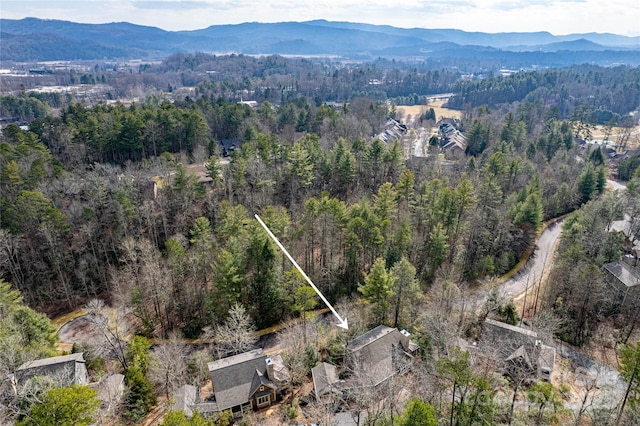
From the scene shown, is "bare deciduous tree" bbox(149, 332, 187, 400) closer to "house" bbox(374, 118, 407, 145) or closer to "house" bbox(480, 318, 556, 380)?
"house" bbox(480, 318, 556, 380)

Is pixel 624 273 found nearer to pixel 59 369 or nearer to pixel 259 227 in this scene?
pixel 259 227

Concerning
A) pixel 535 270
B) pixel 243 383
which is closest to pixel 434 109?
pixel 535 270

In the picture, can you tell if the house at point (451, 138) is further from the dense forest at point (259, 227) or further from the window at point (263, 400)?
the window at point (263, 400)

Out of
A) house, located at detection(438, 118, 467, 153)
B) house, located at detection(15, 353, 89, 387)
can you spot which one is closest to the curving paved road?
house, located at detection(438, 118, 467, 153)

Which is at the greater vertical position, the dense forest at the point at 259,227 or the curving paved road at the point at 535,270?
the dense forest at the point at 259,227

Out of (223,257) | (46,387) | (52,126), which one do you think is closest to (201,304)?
(223,257)

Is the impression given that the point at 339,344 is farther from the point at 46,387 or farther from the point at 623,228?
the point at 623,228

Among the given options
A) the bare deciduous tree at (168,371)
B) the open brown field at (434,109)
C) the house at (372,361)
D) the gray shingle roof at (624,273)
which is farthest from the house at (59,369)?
the open brown field at (434,109)
